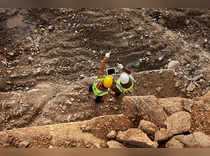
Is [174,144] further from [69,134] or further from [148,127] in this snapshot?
[69,134]

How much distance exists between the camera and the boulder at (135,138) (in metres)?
1.56

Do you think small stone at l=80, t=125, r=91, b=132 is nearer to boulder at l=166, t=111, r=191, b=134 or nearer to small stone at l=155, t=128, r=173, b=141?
small stone at l=155, t=128, r=173, b=141

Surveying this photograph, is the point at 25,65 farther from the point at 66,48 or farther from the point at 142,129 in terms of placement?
the point at 142,129

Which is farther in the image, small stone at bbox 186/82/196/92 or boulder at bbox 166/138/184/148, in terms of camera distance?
small stone at bbox 186/82/196/92

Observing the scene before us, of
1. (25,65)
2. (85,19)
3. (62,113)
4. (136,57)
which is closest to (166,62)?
(136,57)

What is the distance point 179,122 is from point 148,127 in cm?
27

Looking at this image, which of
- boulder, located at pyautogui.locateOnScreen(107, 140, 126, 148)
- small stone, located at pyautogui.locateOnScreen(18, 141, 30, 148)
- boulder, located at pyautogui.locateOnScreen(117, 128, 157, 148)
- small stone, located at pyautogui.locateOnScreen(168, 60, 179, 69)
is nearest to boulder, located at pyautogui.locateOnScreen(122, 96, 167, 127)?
boulder, located at pyautogui.locateOnScreen(117, 128, 157, 148)

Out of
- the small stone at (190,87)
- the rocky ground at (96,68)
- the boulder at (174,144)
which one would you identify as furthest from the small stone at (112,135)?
the small stone at (190,87)

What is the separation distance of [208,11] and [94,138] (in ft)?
5.45

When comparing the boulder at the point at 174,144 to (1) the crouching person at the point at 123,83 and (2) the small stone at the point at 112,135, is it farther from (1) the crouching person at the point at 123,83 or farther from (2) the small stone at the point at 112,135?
(1) the crouching person at the point at 123,83

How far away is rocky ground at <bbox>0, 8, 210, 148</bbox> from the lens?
67.1 inches

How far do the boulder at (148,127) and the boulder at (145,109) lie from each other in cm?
5

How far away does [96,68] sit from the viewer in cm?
190

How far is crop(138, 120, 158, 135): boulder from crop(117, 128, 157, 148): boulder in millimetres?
35
